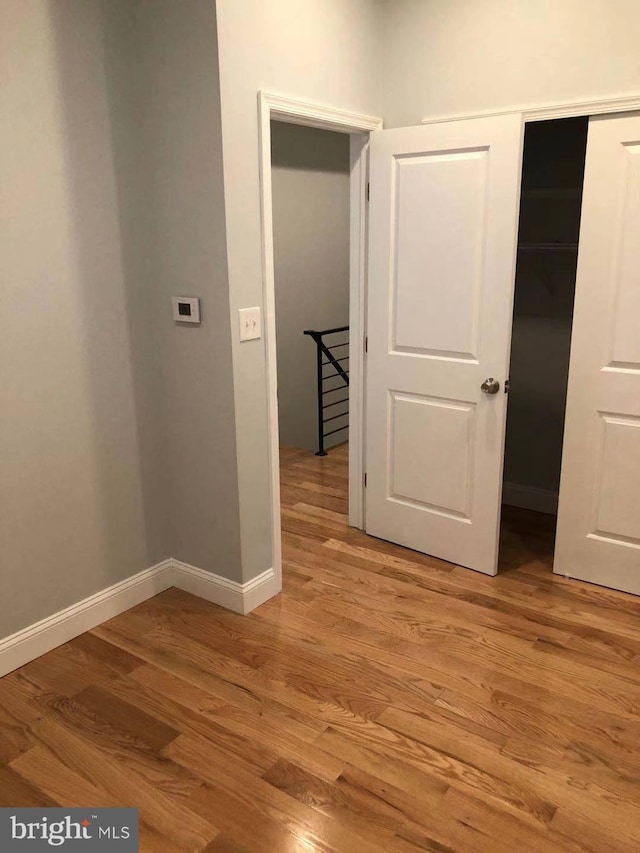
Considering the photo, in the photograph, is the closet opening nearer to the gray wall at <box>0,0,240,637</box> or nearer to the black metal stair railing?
the black metal stair railing

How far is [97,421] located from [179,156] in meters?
1.06

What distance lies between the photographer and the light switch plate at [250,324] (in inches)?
105

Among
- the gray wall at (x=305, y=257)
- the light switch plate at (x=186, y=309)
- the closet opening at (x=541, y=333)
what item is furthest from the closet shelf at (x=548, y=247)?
the gray wall at (x=305, y=257)

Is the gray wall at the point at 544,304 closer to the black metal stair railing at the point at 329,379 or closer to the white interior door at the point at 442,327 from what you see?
the white interior door at the point at 442,327

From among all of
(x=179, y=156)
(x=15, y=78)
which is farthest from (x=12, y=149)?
(x=179, y=156)

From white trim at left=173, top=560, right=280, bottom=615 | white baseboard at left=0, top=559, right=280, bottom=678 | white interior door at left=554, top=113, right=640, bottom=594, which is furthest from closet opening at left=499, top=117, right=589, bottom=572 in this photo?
white baseboard at left=0, top=559, right=280, bottom=678

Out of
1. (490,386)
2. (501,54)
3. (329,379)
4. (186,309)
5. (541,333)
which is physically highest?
(501,54)

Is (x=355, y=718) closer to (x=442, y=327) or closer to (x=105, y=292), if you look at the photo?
(x=442, y=327)

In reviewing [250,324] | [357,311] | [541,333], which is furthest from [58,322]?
[541,333]

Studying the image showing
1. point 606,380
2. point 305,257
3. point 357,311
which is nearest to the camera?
point 606,380

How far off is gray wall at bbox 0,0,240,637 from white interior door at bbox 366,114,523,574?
3.13 ft

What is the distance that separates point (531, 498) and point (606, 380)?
4.17 ft

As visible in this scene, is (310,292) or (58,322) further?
(310,292)

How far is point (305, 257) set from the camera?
5.34 m
